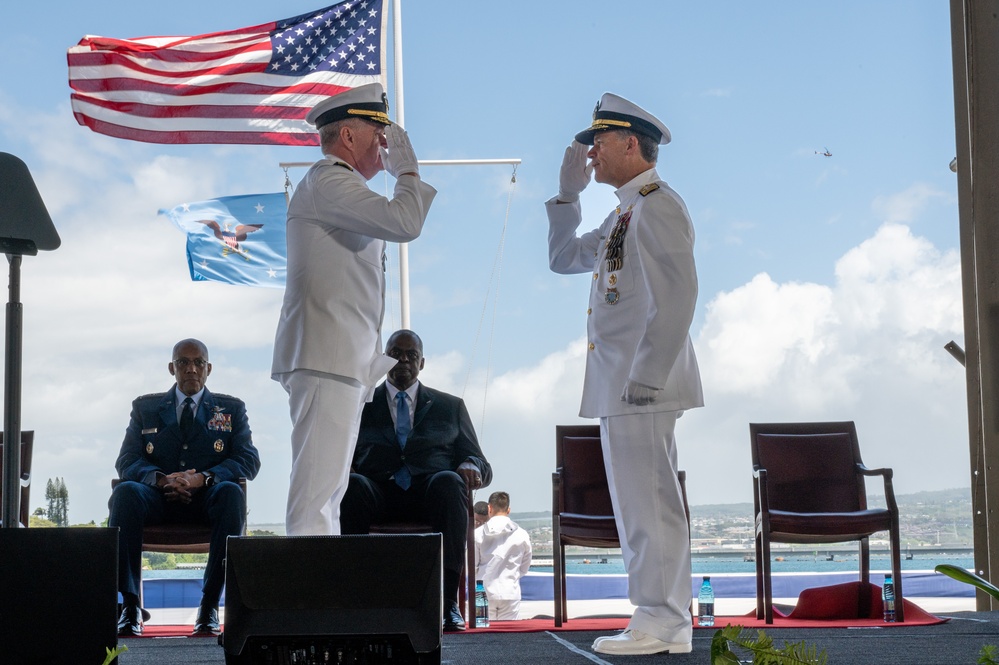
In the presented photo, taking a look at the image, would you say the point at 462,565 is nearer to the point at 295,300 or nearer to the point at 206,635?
the point at 206,635

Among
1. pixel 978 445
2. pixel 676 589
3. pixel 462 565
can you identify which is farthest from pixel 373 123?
pixel 978 445

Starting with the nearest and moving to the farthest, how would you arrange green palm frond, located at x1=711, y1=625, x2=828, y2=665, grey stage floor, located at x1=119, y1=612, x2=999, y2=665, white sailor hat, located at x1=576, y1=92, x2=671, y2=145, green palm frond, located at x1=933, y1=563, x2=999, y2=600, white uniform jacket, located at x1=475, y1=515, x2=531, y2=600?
1. green palm frond, located at x1=711, y1=625, x2=828, y2=665
2. green palm frond, located at x1=933, y1=563, x2=999, y2=600
3. grey stage floor, located at x1=119, y1=612, x2=999, y2=665
4. white sailor hat, located at x1=576, y1=92, x2=671, y2=145
5. white uniform jacket, located at x1=475, y1=515, x2=531, y2=600

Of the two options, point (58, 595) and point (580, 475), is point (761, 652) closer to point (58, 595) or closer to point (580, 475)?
point (58, 595)

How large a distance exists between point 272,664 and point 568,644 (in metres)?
1.40

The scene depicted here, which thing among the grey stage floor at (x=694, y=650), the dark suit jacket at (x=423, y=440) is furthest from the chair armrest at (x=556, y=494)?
the grey stage floor at (x=694, y=650)

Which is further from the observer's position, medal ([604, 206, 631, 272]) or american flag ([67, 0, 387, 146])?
american flag ([67, 0, 387, 146])

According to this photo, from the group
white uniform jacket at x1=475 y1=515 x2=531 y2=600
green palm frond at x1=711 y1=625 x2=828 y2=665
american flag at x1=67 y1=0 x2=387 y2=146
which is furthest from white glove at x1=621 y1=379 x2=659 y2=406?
american flag at x1=67 y1=0 x2=387 y2=146

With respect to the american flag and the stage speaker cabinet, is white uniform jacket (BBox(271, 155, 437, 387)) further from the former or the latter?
the american flag

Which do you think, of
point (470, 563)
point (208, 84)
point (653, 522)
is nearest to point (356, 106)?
point (653, 522)

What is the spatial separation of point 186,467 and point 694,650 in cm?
247

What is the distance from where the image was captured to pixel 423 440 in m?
4.35

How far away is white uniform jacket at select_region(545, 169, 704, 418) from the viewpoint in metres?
2.75

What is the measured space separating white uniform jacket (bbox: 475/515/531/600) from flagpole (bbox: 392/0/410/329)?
1.50m

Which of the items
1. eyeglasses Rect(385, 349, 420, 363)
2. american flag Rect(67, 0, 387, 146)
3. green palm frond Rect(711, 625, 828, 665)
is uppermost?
american flag Rect(67, 0, 387, 146)
